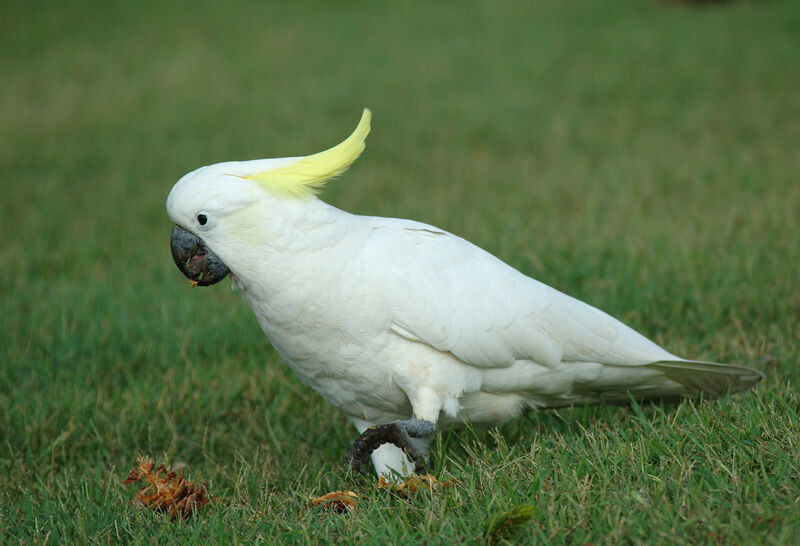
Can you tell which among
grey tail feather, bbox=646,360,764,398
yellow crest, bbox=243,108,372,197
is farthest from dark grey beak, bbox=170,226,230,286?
grey tail feather, bbox=646,360,764,398

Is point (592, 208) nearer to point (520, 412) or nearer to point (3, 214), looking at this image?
point (520, 412)

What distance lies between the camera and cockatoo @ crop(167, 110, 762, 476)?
2.45 metres

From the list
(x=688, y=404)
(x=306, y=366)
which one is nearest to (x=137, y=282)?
(x=306, y=366)

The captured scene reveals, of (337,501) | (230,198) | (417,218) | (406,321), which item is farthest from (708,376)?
(417,218)

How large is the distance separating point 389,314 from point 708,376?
3.78 feet

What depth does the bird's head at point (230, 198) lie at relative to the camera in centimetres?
242

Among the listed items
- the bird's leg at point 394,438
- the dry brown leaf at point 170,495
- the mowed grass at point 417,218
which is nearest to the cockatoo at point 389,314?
the bird's leg at point 394,438

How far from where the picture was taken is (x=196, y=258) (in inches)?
99.7

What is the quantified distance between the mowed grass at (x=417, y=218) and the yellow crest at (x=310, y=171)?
959 millimetres

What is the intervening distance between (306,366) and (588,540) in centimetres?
104

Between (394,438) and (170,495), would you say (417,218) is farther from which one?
(170,495)

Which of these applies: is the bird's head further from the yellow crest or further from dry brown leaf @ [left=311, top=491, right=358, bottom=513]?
dry brown leaf @ [left=311, top=491, right=358, bottom=513]

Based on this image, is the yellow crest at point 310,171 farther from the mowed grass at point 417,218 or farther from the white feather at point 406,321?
the mowed grass at point 417,218

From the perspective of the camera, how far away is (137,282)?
4.66 metres
